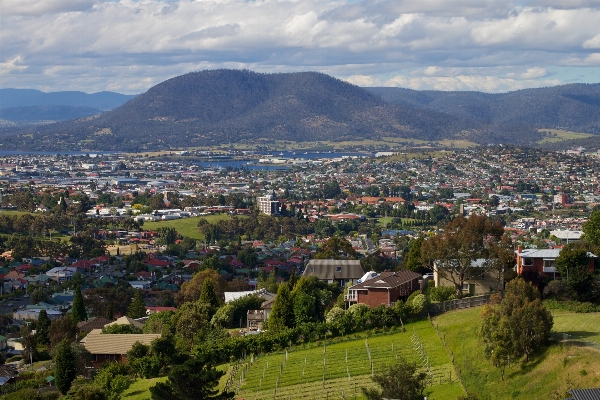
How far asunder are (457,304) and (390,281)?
352cm

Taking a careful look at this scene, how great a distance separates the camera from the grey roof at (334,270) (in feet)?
132

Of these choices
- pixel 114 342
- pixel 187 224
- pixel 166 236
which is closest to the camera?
pixel 114 342

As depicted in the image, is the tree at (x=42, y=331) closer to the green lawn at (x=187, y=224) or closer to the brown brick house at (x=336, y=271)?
the brown brick house at (x=336, y=271)

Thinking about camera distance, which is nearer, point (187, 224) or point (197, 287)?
point (197, 287)

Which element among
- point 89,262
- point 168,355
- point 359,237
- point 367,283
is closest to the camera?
point 168,355

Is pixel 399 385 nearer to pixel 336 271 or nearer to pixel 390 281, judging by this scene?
pixel 390 281

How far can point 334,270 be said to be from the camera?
4084 centimetres

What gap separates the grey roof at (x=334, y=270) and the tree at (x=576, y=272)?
13.7m

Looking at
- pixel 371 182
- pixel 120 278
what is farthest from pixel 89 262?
pixel 371 182

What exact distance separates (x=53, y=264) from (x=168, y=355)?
4109 centimetres

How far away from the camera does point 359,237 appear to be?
79625mm

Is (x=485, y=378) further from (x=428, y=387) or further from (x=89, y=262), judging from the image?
(x=89, y=262)

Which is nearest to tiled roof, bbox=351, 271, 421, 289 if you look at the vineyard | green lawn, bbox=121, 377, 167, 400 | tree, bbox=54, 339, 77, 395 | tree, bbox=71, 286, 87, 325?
the vineyard

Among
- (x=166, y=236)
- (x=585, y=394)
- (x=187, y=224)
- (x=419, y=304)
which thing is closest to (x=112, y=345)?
(x=419, y=304)
